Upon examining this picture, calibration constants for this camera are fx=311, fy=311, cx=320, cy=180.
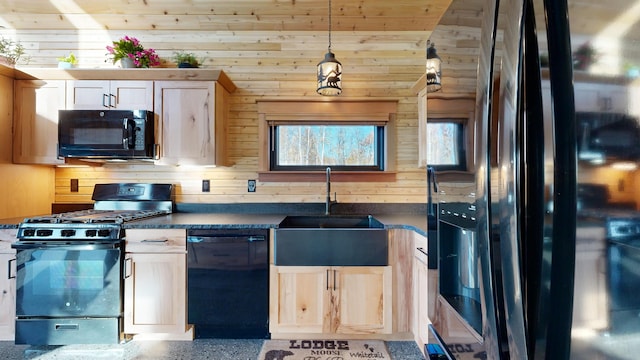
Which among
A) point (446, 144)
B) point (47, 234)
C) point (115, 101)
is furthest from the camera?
point (115, 101)

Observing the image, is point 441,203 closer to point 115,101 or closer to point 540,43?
point 540,43

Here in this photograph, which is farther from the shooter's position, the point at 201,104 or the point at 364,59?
the point at 364,59

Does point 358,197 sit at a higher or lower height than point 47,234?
higher

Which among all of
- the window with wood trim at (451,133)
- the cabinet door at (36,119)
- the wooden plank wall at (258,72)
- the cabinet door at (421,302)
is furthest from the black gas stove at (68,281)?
the window with wood trim at (451,133)

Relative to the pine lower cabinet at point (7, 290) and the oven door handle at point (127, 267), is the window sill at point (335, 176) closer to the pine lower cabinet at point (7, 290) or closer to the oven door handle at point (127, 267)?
the oven door handle at point (127, 267)

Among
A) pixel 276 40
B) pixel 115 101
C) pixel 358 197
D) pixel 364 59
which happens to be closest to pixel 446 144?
pixel 358 197

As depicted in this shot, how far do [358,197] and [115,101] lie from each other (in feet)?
6.89

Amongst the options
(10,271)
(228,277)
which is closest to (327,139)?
(228,277)

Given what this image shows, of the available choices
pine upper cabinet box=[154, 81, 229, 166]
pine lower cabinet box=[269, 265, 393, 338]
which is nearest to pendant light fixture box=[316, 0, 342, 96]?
pine upper cabinet box=[154, 81, 229, 166]

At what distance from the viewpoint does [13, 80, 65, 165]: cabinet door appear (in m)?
2.41

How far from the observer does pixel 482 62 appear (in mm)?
566

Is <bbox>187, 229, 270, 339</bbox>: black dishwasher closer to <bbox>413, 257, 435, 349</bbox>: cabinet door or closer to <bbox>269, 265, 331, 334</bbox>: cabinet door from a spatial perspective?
<bbox>269, 265, 331, 334</bbox>: cabinet door

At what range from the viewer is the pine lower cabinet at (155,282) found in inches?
80.6

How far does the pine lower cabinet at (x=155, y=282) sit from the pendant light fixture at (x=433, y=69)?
1.80m
